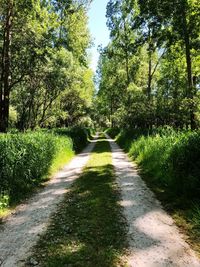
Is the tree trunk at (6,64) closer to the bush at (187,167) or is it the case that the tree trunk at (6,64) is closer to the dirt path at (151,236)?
the dirt path at (151,236)

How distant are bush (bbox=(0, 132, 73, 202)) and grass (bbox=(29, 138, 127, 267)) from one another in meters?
1.58

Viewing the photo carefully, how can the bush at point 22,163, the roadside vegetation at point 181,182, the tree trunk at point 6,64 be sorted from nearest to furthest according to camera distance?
the roadside vegetation at point 181,182, the bush at point 22,163, the tree trunk at point 6,64

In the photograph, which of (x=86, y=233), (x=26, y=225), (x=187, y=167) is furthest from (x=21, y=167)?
(x=187, y=167)

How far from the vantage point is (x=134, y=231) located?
644 cm

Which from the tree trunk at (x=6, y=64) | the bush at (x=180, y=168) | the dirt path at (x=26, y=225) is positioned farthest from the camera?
the tree trunk at (x=6, y=64)

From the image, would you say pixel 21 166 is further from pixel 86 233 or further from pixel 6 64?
pixel 6 64

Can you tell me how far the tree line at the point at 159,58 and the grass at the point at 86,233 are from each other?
10054 mm

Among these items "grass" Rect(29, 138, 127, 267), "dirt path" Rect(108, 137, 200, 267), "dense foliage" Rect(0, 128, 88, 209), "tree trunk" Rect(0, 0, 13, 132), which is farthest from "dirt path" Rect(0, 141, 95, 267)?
"tree trunk" Rect(0, 0, 13, 132)

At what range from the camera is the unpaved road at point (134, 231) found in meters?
5.20

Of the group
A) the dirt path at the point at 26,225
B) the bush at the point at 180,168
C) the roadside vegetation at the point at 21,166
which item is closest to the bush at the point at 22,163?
the roadside vegetation at the point at 21,166

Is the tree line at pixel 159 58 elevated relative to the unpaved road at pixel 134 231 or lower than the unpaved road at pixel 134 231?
elevated

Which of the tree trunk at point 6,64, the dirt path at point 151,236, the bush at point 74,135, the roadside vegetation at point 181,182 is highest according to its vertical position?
the tree trunk at point 6,64

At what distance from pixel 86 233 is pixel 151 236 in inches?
50.4

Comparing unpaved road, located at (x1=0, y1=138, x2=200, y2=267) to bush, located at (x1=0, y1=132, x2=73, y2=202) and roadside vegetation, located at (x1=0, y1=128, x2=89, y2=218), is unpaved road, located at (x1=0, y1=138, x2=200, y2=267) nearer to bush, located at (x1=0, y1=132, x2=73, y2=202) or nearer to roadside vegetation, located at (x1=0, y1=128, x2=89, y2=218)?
roadside vegetation, located at (x1=0, y1=128, x2=89, y2=218)
